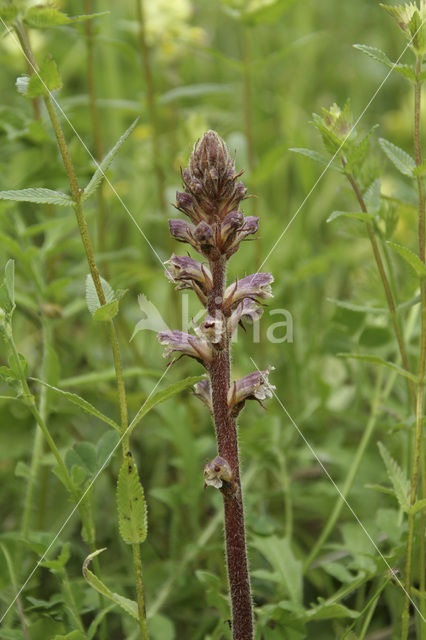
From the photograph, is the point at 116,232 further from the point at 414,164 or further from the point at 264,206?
the point at 414,164

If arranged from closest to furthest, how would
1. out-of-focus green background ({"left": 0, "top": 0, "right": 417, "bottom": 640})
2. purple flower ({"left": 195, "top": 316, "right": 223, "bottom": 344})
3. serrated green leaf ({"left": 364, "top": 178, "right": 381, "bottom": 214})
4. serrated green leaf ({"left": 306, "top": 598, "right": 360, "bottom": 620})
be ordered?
purple flower ({"left": 195, "top": 316, "right": 223, "bottom": 344}) < serrated green leaf ({"left": 306, "top": 598, "right": 360, "bottom": 620}) < serrated green leaf ({"left": 364, "top": 178, "right": 381, "bottom": 214}) < out-of-focus green background ({"left": 0, "top": 0, "right": 417, "bottom": 640})

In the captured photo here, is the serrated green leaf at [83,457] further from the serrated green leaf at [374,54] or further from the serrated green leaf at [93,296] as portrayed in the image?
the serrated green leaf at [374,54]

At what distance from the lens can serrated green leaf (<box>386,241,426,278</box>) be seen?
4.34 ft

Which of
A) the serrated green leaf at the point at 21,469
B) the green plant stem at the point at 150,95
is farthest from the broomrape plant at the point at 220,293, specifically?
the green plant stem at the point at 150,95

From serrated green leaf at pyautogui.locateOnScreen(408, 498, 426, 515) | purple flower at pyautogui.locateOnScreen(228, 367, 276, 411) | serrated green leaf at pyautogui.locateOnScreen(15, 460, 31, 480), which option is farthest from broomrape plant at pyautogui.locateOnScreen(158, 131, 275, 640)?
serrated green leaf at pyautogui.locateOnScreen(15, 460, 31, 480)

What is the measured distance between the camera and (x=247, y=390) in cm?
129

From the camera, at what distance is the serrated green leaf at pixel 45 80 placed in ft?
4.25

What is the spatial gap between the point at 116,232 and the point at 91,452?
1.97m

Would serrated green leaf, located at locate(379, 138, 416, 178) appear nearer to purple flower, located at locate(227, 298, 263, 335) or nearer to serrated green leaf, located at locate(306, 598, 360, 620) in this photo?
purple flower, located at locate(227, 298, 263, 335)

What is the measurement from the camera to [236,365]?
9.52 feet

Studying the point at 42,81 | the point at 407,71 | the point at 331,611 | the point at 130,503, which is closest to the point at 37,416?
the point at 130,503

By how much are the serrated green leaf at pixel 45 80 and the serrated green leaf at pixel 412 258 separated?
0.65m

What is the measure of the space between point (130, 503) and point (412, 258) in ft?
2.18

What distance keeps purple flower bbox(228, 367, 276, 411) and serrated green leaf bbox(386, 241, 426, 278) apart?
32cm
